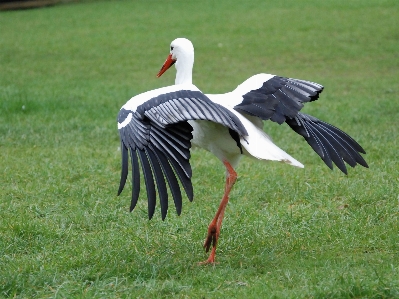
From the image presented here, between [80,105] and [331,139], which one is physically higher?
[331,139]

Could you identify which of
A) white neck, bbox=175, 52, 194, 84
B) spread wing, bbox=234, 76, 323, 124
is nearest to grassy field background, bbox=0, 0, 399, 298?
spread wing, bbox=234, 76, 323, 124

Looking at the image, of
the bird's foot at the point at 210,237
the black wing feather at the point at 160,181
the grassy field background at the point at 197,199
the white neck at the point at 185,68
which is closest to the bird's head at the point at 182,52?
the white neck at the point at 185,68

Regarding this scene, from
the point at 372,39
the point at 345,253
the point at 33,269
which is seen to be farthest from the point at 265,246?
the point at 372,39

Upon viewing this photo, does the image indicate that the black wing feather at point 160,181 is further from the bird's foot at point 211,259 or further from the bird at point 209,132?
the bird's foot at point 211,259

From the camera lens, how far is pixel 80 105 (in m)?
10.2

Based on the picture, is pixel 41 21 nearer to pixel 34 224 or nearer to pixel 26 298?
pixel 34 224

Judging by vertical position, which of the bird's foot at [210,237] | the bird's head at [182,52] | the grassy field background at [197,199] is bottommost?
the grassy field background at [197,199]

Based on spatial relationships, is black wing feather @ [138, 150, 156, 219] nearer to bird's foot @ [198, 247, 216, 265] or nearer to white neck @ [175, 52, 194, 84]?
bird's foot @ [198, 247, 216, 265]

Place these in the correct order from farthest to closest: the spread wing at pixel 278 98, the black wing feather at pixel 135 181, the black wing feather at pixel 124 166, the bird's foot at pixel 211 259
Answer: the spread wing at pixel 278 98
the bird's foot at pixel 211 259
the black wing feather at pixel 124 166
the black wing feather at pixel 135 181

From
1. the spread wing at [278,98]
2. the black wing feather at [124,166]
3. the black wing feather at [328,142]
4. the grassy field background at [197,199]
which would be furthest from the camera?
the black wing feather at [328,142]

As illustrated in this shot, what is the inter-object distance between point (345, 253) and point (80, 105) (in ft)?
20.8

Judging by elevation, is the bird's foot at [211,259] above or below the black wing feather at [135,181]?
below

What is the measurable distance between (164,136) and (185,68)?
1352 mm

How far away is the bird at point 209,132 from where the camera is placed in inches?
155
